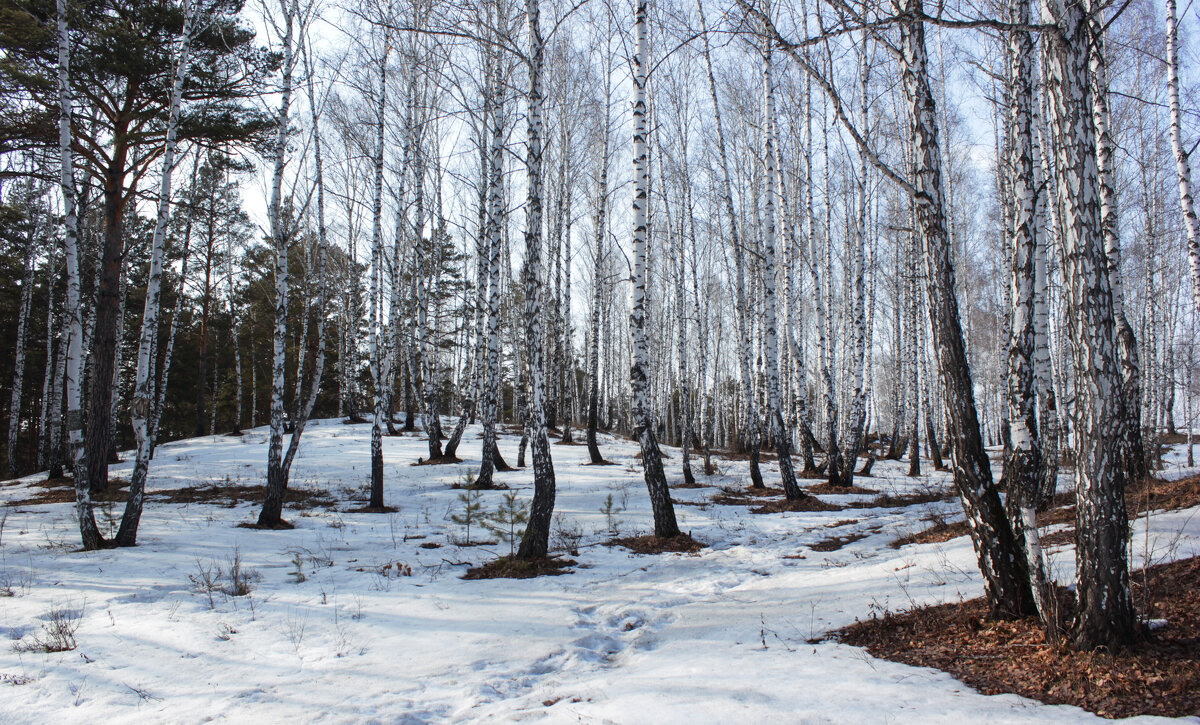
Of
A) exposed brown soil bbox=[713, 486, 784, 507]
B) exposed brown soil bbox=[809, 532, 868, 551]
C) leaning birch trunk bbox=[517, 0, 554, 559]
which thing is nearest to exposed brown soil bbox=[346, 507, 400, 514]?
leaning birch trunk bbox=[517, 0, 554, 559]

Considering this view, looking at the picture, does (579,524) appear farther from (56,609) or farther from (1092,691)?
(1092,691)

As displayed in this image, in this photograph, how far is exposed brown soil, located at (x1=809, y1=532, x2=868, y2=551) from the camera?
6969 millimetres

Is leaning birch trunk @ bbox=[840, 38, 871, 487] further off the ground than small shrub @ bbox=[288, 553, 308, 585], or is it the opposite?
leaning birch trunk @ bbox=[840, 38, 871, 487]

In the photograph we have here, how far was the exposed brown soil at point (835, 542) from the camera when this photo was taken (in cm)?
697

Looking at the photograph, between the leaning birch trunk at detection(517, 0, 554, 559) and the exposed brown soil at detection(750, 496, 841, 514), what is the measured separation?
182 inches

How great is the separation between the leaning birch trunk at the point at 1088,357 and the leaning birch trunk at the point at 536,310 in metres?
4.58

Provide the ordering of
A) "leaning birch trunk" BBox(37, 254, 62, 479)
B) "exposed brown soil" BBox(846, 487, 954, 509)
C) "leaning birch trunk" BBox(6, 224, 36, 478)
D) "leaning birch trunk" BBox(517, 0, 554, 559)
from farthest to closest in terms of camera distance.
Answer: "leaning birch trunk" BBox(6, 224, 36, 478)
"leaning birch trunk" BBox(37, 254, 62, 479)
"exposed brown soil" BBox(846, 487, 954, 509)
"leaning birch trunk" BBox(517, 0, 554, 559)

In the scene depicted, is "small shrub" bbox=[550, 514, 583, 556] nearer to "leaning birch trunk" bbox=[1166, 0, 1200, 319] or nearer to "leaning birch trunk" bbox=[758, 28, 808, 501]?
"leaning birch trunk" bbox=[758, 28, 808, 501]

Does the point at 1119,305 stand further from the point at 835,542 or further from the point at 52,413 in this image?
the point at 52,413

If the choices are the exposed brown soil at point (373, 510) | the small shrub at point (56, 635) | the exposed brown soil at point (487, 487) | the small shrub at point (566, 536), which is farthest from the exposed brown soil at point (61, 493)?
the small shrub at point (566, 536)

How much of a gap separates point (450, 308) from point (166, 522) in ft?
88.3

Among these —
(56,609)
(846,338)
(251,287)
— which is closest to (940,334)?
(56,609)

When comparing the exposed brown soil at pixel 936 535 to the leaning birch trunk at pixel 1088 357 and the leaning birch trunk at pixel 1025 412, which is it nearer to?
the leaning birch trunk at pixel 1025 412

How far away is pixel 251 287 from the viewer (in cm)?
2722
